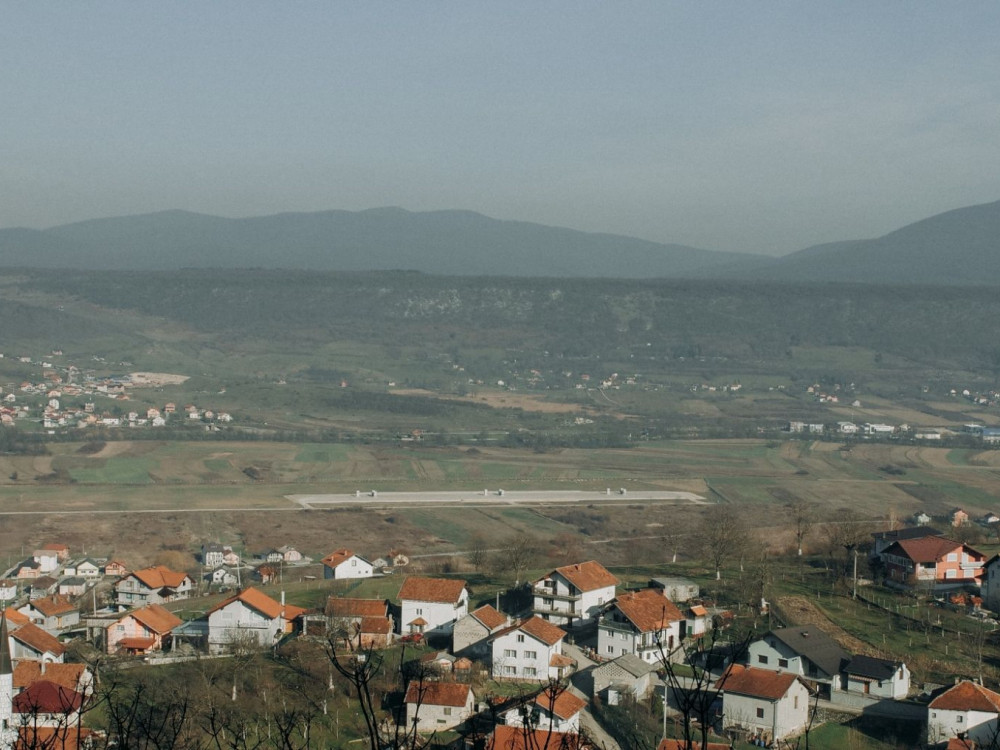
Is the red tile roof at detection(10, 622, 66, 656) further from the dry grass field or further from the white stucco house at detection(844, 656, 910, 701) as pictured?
the dry grass field

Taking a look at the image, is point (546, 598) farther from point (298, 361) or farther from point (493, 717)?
point (298, 361)

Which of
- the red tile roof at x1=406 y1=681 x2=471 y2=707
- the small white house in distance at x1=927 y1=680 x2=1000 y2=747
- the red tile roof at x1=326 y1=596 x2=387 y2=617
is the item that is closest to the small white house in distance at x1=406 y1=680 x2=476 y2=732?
the red tile roof at x1=406 y1=681 x2=471 y2=707

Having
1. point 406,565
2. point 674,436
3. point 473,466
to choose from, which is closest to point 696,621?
point 406,565

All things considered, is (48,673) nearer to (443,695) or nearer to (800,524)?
(443,695)

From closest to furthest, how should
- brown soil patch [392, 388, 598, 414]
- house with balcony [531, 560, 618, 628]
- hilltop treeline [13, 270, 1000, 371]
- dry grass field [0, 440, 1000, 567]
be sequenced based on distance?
1. house with balcony [531, 560, 618, 628]
2. dry grass field [0, 440, 1000, 567]
3. brown soil patch [392, 388, 598, 414]
4. hilltop treeline [13, 270, 1000, 371]

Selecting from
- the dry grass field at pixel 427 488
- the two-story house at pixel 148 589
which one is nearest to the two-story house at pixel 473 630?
the two-story house at pixel 148 589
